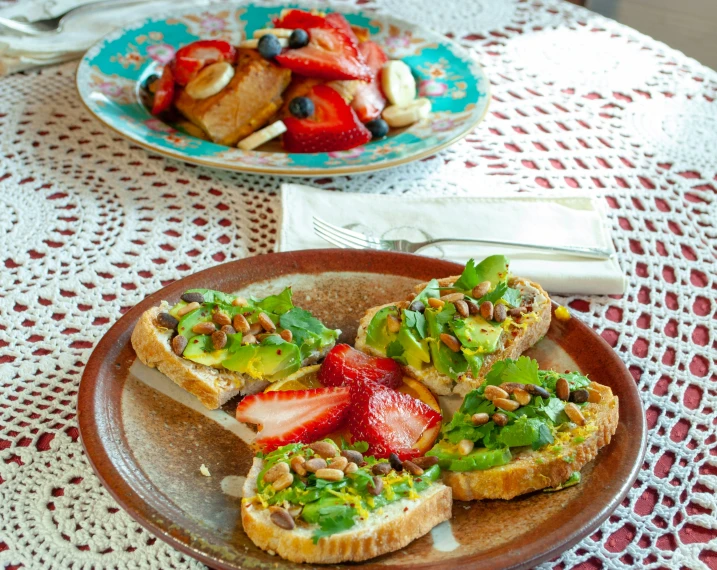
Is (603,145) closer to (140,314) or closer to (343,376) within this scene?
(343,376)

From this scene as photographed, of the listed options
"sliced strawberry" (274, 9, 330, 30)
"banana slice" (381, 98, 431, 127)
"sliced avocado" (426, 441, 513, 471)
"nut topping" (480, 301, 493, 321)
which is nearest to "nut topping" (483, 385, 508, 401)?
"sliced avocado" (426, 441, 513, 471)

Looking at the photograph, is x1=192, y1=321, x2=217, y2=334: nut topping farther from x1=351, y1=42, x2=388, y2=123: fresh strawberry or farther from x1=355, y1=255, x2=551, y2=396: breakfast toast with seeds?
x1=351, y1=42, x2=388, y2=123: fresh strawberry

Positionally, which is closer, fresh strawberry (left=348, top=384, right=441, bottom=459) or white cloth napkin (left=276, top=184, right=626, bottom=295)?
fresh strawberry (left=348, top=384, right=441, bottom=459)

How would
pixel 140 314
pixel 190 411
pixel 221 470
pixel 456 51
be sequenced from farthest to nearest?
pixel 456 51 < pixel 140 314 < pixel 190 411 < pixel 221 470

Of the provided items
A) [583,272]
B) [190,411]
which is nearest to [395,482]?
[190,411]

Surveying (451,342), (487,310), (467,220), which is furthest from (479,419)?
(467,220)

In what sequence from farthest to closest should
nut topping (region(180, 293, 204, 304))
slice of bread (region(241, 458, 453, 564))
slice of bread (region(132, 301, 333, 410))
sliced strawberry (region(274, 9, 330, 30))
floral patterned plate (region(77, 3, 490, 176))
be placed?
sliced strawberry (region(274, 9, 330, 30)) → floral patterned plate (region(77, 3, 490, 176)) → nut topping (region(180, 293, 204, 304)) → slice of bread (region(132, 301, 333, 410)) → slice of bread (region(241, 458, 453, 564))

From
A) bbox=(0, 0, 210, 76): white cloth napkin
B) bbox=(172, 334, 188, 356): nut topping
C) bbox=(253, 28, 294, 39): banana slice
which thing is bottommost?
bbox=(0, 0, 210, 76): white cloth napkin
